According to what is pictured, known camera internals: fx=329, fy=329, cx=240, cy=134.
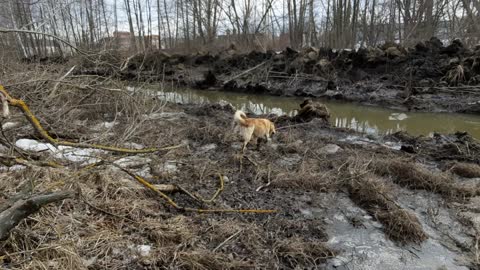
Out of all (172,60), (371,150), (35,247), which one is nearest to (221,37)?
(172,60)

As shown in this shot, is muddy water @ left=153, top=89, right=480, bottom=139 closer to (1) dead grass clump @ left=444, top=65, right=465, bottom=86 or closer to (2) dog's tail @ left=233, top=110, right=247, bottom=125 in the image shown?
(1) dead grass clump @ left=444, top=65, right=465, bottom=86

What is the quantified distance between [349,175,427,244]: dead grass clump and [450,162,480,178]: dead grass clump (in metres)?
1.65

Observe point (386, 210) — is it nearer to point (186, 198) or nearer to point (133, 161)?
point (186, 198)

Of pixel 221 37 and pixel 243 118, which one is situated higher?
pixel 221 37

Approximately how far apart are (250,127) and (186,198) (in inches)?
76.2

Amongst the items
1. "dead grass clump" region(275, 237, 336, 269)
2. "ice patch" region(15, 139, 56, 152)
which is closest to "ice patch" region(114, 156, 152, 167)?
"ice patch" region(15, 139, 56, 152)

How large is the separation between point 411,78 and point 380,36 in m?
10.6

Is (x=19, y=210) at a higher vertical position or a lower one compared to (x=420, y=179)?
higher

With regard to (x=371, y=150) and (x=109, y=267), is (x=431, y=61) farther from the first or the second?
(x=109, y=267)

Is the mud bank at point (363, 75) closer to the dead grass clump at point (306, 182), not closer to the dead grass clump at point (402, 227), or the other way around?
the dead grass clump at point (306, 182)

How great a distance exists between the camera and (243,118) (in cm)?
541

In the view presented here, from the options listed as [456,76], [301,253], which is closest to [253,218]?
[301,253]

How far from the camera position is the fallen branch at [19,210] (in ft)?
7.52

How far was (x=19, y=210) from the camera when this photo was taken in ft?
7.77
